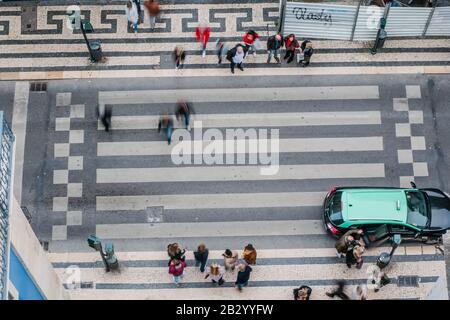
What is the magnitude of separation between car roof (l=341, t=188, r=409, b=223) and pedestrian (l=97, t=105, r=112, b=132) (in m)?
8.50

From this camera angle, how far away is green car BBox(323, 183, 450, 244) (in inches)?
902

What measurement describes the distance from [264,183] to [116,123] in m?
5.67

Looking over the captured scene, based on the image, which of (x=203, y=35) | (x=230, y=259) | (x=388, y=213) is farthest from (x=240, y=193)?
(x=203, y=35)

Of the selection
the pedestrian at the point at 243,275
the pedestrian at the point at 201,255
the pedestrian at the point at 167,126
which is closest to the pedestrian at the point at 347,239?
the pedestrian at the point at 243,275

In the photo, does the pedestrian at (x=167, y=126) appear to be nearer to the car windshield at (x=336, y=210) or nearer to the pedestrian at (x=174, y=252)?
the pedestrian at (x=174, y=252)

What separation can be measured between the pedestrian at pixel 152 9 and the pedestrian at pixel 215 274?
9.72 metres

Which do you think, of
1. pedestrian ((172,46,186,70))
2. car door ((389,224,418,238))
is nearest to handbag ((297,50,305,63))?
pedestrian ((172,46,186,70))

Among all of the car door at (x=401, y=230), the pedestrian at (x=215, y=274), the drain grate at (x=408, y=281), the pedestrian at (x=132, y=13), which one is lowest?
the drain grate at (x=408, y=281)

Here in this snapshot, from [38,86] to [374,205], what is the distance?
12.6 meters

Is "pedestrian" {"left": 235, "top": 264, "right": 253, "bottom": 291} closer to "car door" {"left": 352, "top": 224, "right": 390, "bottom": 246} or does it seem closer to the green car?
the green car

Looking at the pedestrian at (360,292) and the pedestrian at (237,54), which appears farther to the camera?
the pedestrian at (237,54)

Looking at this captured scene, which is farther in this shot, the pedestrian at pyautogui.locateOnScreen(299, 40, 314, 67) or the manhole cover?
the pedestrian at pyautogui.locateOnScreen(299, 40, 314, 67)

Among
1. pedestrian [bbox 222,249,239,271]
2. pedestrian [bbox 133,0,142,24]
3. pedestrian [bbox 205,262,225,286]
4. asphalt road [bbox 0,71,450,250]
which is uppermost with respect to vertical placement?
pedestrian [bbox 133,0,142,24]

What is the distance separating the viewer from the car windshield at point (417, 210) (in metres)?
23.0
